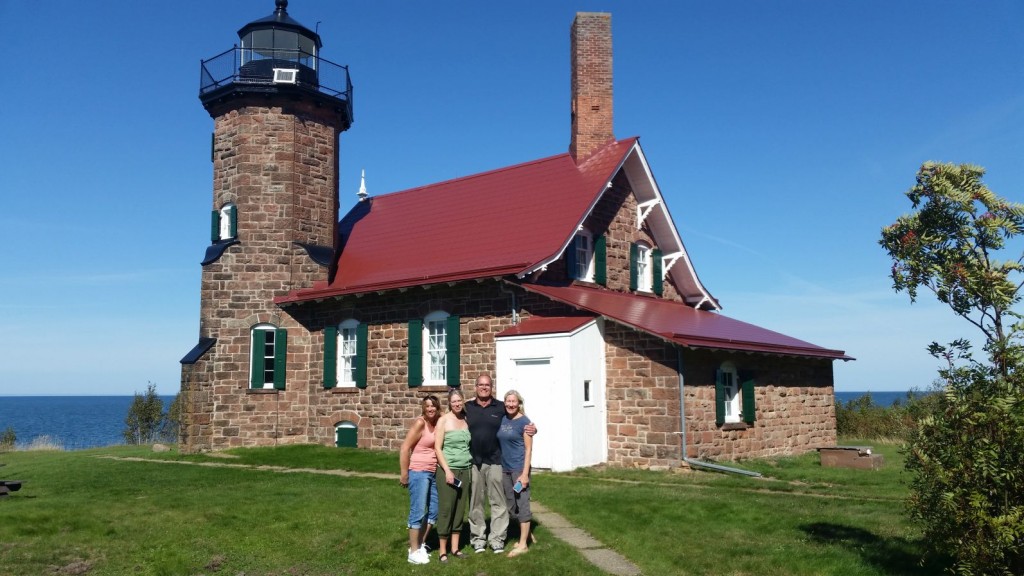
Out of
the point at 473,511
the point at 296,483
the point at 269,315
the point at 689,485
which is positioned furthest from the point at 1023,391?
the point at 269,315

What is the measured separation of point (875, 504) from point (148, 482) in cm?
1197

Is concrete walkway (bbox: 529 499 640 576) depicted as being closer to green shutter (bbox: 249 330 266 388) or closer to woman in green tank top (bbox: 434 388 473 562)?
woman in green tank top (bbox: 434 388 473 562)

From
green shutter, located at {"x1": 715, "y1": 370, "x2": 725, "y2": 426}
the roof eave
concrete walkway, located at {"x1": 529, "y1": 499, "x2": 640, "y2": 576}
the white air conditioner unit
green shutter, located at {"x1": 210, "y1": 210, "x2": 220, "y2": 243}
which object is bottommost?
concrete walkway, located at {"x1": 529, "y1": 499, "x2": 640, "y2": 576}

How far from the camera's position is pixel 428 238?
65.9 feet

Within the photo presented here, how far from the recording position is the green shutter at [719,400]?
1587 cm

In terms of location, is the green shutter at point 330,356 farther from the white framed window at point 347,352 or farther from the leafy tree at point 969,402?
the leafy tree at point 969,402

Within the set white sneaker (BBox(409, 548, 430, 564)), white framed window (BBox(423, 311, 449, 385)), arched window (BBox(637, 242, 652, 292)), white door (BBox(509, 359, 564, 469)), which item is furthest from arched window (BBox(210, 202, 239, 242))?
white sneaker (BBox(409, 548, 430, 564))

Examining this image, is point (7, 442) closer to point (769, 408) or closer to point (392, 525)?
point (392, 525)

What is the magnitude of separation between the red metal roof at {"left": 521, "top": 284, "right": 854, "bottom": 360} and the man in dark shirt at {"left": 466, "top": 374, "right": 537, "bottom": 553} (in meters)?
6.85

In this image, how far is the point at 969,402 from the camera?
238 inches

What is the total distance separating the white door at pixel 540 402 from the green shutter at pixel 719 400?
11.7 ft

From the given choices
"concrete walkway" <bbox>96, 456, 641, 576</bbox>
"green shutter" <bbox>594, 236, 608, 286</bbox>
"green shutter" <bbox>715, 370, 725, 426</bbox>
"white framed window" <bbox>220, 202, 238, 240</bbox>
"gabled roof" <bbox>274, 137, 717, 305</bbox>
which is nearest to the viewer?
"concrete walkway" <bbox>96, 456, 641, 576</bbox>

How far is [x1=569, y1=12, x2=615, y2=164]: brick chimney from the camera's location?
67.7 feet

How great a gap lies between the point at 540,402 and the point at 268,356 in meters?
8.27
